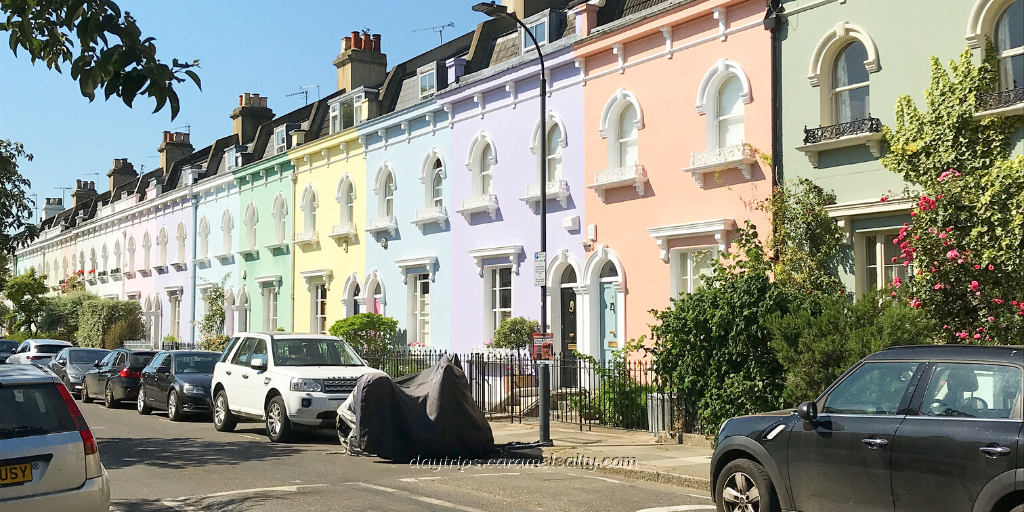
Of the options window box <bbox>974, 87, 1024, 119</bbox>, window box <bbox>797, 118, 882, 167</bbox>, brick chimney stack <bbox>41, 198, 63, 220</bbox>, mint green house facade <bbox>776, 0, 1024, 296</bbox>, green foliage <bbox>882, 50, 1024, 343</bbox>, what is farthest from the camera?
brick chimney stack <bbox>41, 198, 63, 220</bbox>

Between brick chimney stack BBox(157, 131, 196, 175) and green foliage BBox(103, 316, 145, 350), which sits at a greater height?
brick chimney stack BBox(157, 131, 196, 175)

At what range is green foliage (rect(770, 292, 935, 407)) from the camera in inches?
481

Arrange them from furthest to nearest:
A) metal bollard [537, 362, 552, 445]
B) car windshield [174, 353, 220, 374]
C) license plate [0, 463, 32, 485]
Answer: car windshield [174, 353, 220, 374]
metal bollard [537, 362, 552, 445]
license plate [0, 463, 32, 485]

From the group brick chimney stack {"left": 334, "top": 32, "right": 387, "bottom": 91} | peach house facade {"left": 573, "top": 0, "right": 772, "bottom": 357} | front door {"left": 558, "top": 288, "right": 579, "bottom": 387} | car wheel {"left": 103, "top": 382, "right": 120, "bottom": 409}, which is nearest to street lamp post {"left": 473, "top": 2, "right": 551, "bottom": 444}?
peach house facade {"left": 573, "top": 0, "right": 772, "bottom": 357}

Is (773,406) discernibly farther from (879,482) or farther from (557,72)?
(557,72)

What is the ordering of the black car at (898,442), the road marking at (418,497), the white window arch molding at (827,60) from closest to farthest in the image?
the black car at (898,442), the road marking at (418,497), the white window arch molding at (827,60)

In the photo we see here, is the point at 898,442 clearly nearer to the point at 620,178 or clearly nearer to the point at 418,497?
the point at 418,497

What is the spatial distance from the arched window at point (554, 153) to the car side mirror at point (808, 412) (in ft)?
46.1

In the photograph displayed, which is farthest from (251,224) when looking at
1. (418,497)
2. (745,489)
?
(745,489)

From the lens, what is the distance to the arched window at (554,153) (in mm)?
21734

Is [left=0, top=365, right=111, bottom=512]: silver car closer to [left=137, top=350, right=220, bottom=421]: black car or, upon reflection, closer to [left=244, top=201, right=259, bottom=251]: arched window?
[left=137, top=350, right=220, bottom=421]: black car

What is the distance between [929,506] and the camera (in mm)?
6828

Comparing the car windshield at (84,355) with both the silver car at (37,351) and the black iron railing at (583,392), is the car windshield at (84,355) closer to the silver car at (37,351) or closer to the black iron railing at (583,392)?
the silver car at (37,351)

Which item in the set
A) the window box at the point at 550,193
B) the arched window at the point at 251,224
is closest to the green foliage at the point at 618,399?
the window box at the point at 550,193
